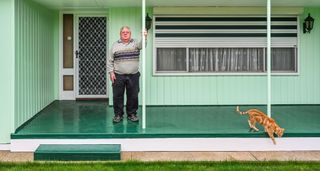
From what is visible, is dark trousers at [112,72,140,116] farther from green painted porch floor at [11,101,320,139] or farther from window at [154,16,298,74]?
window at [154,16,298,74]

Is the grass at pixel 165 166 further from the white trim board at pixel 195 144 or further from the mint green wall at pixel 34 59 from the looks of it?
the mint green wall at pixel 34 59

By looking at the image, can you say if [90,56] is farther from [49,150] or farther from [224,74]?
[49,150]

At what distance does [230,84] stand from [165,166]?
13.4 ft

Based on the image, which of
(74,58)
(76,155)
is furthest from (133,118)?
(74,58)

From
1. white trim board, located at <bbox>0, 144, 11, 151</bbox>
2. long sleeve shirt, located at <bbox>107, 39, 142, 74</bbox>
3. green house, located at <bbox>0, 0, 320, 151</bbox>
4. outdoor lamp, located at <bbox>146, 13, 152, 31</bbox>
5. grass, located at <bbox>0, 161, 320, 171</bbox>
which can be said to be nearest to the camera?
grass, located at <bbox>0, 161, 320, 171</bbox>

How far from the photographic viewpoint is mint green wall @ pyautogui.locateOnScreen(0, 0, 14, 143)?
6430 millimetres

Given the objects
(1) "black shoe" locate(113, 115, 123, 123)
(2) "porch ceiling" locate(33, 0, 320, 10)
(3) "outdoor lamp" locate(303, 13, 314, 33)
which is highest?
(2) "porch ceiling" locate(33, 0, 320, 10)

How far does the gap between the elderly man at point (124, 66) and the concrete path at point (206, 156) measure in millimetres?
1179

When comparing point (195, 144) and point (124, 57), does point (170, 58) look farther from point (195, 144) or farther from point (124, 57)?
point (195, 144)

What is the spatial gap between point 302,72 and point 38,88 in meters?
5.37

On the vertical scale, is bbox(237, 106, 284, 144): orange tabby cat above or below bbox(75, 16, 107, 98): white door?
below

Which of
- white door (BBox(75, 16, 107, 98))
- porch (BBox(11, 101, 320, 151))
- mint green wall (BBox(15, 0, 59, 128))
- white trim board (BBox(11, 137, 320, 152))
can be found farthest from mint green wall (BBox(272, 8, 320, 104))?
mint green wall (BBox(15, 0, 59, 128))

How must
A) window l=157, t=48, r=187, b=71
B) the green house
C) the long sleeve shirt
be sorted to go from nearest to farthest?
the long sleeve shirt, the green house, window l=157, t=48, r=187, b=71

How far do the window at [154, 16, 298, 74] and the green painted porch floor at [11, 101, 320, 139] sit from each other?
89 centimetres
